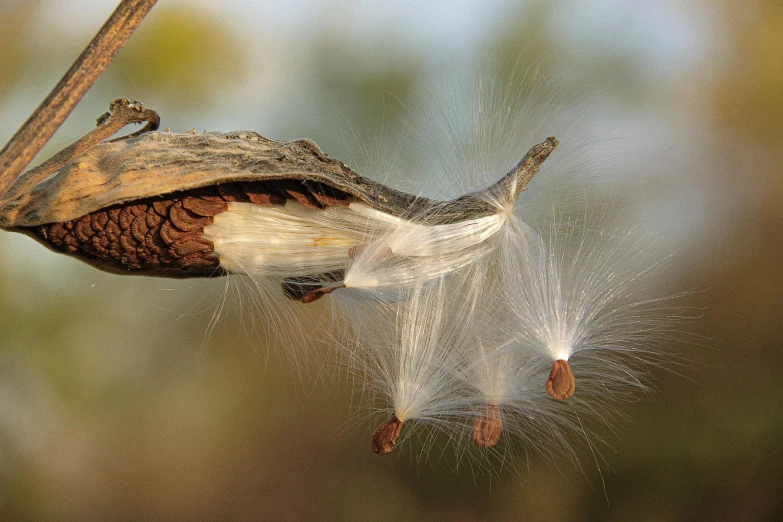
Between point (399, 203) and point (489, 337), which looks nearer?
point (399, 203)

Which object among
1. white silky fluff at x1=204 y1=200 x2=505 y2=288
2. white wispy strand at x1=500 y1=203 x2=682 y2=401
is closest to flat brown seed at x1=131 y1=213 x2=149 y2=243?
white silky fluff at x1=204 y1=200 x2=505 y2=288

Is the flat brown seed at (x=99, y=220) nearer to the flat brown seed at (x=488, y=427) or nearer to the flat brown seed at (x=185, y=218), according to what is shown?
the flat brown seed at (x=185, y=218)

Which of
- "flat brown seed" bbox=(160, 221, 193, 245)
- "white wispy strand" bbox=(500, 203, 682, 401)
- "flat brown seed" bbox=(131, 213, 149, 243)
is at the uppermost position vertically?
"white wispy strand" bbox=(500, 203, 682, 401)

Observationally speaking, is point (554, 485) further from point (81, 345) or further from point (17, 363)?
Answer: point (17, 363)

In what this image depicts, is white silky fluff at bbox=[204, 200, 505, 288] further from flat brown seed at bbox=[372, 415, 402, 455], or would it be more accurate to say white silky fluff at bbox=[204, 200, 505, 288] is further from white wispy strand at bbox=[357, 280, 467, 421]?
flat brown seed at bbox=[372, 415, 402, 455]

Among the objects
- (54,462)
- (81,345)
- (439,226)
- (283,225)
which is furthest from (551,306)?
(54,462)
